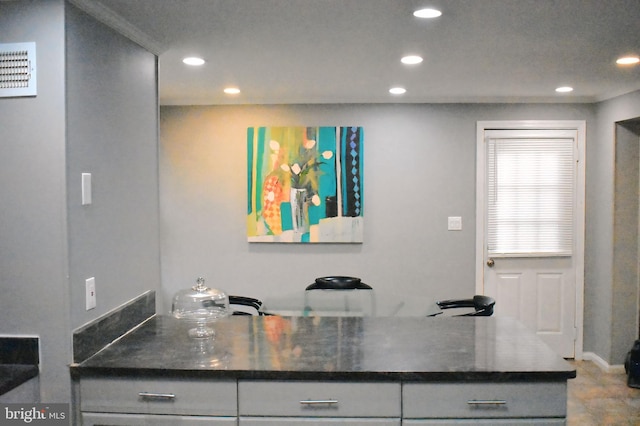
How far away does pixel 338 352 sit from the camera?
7.36 ft

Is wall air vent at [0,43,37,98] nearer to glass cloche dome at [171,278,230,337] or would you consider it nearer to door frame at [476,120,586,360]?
glass cloche dome at [171,278,230,337]

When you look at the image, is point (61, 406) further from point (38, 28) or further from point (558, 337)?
point (558, 337)

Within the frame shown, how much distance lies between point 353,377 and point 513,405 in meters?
0.60

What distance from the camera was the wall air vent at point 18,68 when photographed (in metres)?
2.07

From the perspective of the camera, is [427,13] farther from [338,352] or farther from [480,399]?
[480,399]

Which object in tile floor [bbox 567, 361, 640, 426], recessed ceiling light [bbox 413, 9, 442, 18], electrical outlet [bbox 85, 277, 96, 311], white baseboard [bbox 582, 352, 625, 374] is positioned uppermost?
recessed ceiling light [bbox 413, 9, 442, 18]

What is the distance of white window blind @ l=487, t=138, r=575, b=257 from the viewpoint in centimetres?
502

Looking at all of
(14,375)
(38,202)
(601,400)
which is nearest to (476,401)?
(14,375)

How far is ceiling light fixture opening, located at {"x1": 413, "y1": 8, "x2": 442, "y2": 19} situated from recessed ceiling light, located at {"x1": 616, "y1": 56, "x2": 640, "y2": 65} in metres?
1.58

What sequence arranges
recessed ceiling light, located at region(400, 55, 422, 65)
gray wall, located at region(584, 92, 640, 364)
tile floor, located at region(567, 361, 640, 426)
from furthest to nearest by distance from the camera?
1. gray wall, located at region(584, 92, 640, 364)
2. tile floor, located at region(567, 361, 640, 426)
3. recessed ceiling light, located at region(400, 55, 422, 65)

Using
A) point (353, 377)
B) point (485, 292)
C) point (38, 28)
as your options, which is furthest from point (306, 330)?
point (485, 292)

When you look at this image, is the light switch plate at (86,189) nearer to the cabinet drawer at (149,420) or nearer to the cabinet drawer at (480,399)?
the cabinet drawer at (149,420)

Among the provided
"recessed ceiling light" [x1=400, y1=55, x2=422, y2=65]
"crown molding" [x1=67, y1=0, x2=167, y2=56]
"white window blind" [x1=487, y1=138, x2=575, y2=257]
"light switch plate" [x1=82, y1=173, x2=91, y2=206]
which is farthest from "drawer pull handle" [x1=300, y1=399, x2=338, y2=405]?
"white window blind" [x1=487, y1=138, x2=575, y2=257]

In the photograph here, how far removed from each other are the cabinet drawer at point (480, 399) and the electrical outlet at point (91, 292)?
1.27 m
